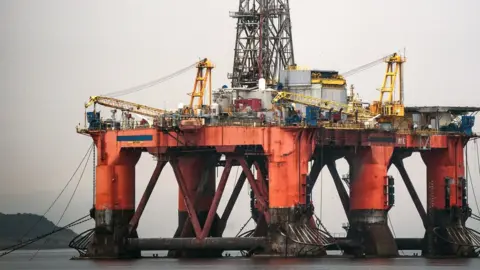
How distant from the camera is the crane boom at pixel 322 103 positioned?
95.7 meters

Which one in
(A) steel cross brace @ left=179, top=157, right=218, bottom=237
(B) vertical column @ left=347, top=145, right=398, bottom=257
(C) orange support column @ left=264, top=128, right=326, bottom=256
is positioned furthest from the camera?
(A) steel cross brace @ left=179, top=157, right=218, bottom=237

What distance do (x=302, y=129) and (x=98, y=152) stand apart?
514 inches

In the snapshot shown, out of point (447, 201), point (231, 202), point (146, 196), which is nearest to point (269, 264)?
point (146, 196)

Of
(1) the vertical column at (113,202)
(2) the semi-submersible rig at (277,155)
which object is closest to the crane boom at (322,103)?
(2) the semi-submersible rig at (277,155)

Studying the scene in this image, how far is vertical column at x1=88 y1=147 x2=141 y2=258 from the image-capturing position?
9656 cm

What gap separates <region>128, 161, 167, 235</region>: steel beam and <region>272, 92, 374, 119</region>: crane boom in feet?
26.6

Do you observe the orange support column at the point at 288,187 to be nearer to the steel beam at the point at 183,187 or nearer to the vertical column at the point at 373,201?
the steel beam at the point at 183,187

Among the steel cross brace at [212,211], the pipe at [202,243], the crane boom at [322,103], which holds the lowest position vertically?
the pipe at [202,243]

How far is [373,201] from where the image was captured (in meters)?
98.9

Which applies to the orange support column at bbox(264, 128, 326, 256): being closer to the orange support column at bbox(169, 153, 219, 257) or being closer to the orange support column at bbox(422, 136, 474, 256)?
the orange support column at bbox(169, 153, 219, 257)

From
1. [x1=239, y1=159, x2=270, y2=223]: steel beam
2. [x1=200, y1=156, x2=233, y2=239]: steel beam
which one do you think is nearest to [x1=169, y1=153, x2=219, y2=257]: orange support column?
[x1=200, y1=156, x2=233, y2=239]: steel beam

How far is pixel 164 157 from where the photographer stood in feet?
320

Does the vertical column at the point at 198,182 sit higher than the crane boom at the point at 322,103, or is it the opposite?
the crane boom at the point at 322,103

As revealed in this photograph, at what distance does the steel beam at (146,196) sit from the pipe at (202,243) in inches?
55.4
